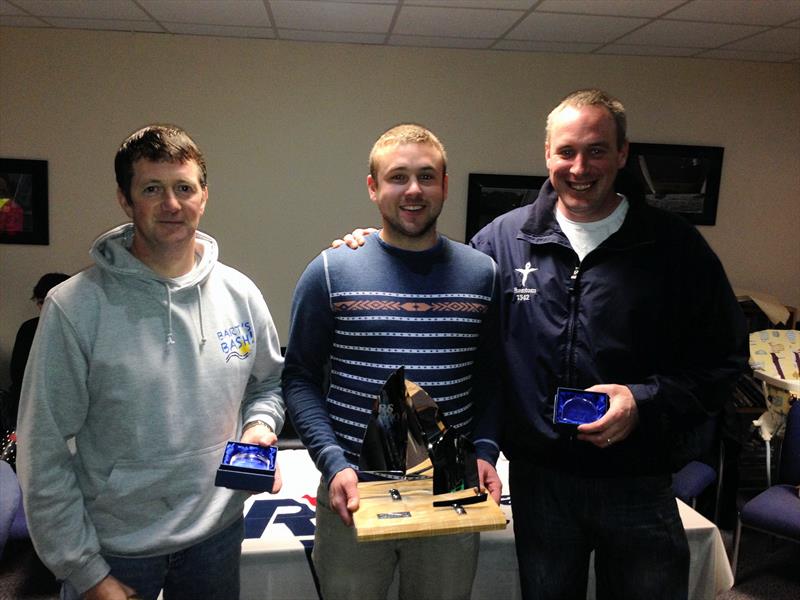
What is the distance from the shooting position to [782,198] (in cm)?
491

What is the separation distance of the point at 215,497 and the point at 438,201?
0.90 metres

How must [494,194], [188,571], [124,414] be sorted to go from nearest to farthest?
[124,414], [188,571], [494,194]

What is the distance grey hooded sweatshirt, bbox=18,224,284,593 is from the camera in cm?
126

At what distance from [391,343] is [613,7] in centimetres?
293

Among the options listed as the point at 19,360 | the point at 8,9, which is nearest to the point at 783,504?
the point at 19,360

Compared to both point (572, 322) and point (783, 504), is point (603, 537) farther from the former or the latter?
point (783, 504)

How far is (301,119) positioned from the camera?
14.7 feet

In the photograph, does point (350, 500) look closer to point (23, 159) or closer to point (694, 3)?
point (694, 3)

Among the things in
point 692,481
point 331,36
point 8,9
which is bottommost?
point 692,481

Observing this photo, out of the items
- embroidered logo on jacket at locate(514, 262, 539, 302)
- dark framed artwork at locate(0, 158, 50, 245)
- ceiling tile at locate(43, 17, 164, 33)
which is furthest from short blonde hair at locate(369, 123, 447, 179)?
dark framed artwork at locate(0, 158, 50, 245)

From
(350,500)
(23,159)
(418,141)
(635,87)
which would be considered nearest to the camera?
(350,500)

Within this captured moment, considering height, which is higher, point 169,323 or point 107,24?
point 107,24

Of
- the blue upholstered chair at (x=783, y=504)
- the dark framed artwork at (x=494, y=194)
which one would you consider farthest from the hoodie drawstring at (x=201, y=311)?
the dark framed artwork at (x=494, y=194)

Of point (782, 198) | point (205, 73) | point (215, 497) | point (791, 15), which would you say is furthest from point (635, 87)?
point (215, 497)
